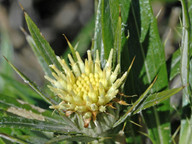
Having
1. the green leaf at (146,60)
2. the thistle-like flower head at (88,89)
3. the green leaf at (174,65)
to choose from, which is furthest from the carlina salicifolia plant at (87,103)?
the green leaf at (174,65)

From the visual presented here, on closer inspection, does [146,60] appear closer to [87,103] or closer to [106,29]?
[106,29]

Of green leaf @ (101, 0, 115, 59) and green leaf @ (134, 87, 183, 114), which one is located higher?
green leaf @ (101, 0, 115, 59)

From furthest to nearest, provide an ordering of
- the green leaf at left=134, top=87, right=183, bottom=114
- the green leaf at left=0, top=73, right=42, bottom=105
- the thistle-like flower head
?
the green leaf at left=0, top=73, right=42, bottom=105 → the thistle-like flower head → the green leaf at left=134, top=87, right=183, bottom=114

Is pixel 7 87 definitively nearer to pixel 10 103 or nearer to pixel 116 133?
pixel 10 103

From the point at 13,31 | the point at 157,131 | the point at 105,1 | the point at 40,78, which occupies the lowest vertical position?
the point at 157,131

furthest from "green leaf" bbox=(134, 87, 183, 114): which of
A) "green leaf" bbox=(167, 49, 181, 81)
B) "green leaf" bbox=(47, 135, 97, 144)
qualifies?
"green leaf" bbox=(167, 49, 181, 81)

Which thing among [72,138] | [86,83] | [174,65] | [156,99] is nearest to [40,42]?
[86,83]

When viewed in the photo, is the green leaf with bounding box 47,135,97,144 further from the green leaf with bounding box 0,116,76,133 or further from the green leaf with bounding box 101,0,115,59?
the green leaf with bounding box 101,0,115,59

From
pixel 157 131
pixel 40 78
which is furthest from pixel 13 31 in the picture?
pixel 157 131
